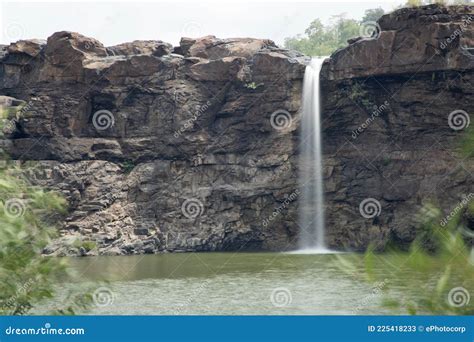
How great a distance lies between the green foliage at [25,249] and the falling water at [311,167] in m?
32.1

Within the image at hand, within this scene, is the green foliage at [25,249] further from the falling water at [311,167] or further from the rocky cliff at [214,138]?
the falling water at [311,167]

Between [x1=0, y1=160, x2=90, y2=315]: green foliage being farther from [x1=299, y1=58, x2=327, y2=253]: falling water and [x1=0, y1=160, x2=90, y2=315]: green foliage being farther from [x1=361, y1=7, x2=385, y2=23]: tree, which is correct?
[x1=361, y1=7, x2=385, y2=23]: tree

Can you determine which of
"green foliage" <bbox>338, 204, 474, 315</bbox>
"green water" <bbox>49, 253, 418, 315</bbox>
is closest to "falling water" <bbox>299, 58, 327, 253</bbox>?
"green water" <bbox>49, 253, 418, 315</bbox>

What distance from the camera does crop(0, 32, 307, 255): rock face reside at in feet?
127

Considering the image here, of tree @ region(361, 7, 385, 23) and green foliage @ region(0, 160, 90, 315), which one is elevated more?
tree @ region(361, 7, 385, 23)

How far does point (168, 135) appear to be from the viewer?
1574 inches

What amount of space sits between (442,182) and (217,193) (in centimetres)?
1053

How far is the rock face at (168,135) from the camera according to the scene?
3878 cm

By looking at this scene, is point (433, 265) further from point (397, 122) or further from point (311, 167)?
point (311, 167)

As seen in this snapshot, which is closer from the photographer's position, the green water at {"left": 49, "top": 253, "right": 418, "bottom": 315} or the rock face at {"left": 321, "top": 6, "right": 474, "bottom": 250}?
the green water at {"left": 49, "top": 253, "right": 418, "bottom": 315}

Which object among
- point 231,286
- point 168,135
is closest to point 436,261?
point 231,286

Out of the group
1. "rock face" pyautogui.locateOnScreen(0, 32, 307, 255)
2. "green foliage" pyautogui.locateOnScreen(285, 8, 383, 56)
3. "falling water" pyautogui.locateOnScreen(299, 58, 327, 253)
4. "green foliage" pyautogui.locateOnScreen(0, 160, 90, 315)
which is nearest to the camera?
"green foliage" pyautogui.locateOnScreen(0, 160, 90, 315)

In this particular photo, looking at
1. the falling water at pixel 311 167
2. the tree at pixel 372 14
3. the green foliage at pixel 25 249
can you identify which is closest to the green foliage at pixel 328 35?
the tree at pixel 372 14

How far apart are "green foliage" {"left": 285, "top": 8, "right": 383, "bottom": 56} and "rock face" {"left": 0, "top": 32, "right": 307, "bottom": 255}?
52940 mm
